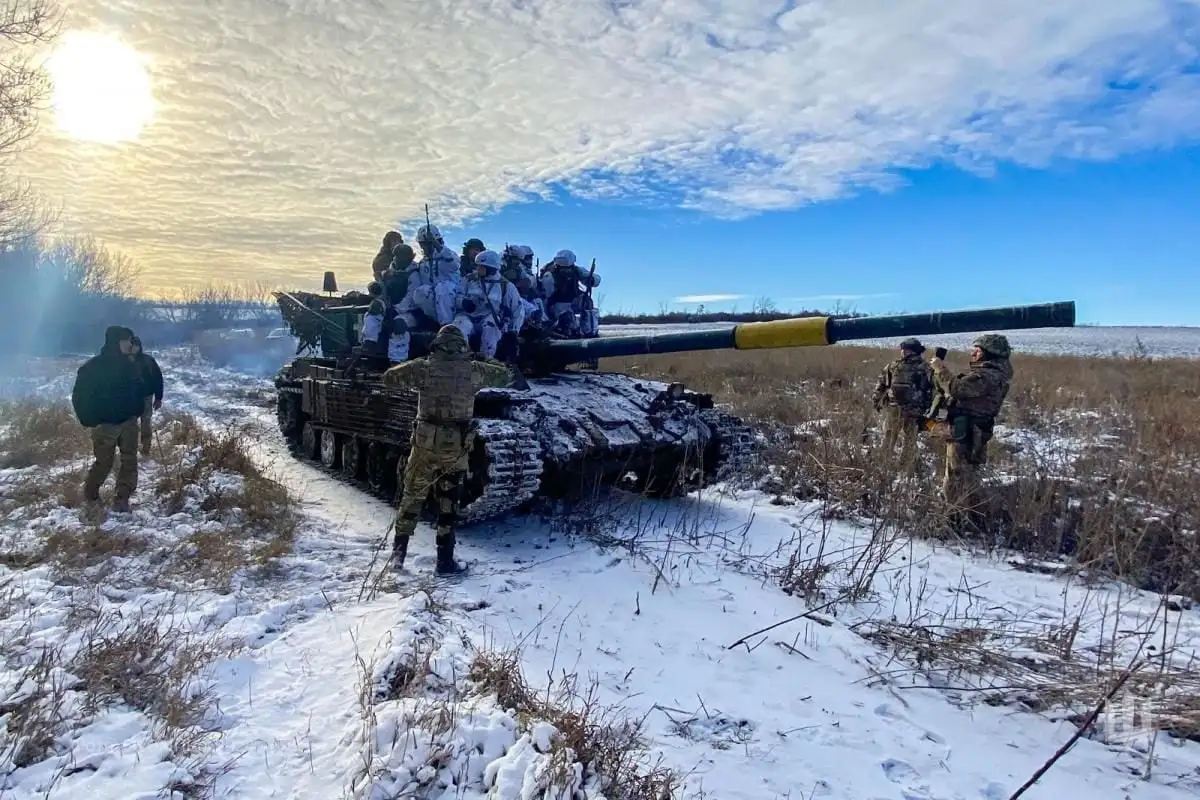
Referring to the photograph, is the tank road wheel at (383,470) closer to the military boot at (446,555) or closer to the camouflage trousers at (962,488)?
the military boot at (446,555)

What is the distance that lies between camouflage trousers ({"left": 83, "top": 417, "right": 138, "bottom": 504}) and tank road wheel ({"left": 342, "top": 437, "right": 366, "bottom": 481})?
2.56 m

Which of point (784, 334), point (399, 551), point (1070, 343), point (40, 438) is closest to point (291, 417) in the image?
point (40, 438)

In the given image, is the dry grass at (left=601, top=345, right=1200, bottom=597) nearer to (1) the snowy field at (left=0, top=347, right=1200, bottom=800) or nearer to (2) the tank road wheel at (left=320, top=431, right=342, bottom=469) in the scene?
(1) the snowy field at (left=0, top=347, right=1200, bottom=800)

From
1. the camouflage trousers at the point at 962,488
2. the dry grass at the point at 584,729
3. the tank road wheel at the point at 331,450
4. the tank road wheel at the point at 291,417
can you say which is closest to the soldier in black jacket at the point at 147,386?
the tank road wheel at the point at 331,450

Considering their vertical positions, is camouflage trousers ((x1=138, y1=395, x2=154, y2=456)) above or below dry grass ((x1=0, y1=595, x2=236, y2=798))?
above

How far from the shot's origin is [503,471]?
21.1ft

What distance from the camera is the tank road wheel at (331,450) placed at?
34.4 ft

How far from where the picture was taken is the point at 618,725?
3.56 m

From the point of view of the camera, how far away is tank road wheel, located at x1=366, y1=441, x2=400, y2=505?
873 centimetres

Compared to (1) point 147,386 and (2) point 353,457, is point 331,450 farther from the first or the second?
(1) point 147,386

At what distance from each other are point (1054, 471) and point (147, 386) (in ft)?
31.5

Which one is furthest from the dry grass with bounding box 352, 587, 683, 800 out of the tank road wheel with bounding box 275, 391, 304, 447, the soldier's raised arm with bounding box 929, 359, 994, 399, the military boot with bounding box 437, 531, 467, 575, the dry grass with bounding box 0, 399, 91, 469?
the tank road wheel with bounding box 275, 391, 304, 447

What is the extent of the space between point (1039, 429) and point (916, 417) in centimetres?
336

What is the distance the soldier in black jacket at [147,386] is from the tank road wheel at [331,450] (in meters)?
2.58
